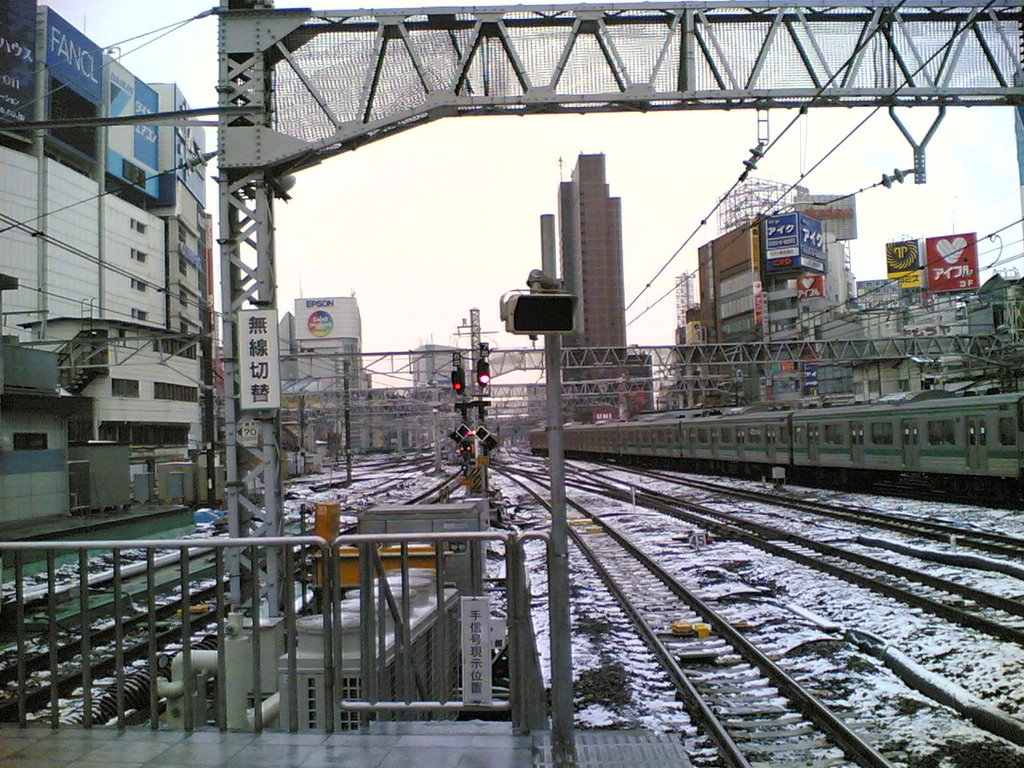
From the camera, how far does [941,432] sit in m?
21.3

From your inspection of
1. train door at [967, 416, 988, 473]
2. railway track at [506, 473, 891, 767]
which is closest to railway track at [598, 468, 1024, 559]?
train door at [967, 416, 988, 473]

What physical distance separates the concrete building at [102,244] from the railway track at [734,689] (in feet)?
94.5

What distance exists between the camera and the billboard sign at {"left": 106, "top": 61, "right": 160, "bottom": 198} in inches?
2031

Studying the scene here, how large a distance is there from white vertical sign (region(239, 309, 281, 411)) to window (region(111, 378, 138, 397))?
37.8 meters

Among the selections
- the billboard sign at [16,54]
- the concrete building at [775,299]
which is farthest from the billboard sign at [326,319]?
the billboard sign at [16,54]

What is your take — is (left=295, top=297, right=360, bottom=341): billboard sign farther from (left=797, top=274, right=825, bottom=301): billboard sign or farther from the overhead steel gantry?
the overhead steel gantry

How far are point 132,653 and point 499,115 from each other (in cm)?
777

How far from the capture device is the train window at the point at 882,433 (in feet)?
77.6

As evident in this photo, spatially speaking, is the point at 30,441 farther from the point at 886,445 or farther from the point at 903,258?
the point at 903,258

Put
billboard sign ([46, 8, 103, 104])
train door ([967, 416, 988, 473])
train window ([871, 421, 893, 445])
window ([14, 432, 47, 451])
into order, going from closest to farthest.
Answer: train door ([967, 416, 988, 473]) < window ([14, 432, 47, 451]) < train window ([871, 421, 893, 445]) < billboard sign ([46, 8, 103, 104])

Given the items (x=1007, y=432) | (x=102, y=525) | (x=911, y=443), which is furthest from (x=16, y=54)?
(x=1007, y=432)

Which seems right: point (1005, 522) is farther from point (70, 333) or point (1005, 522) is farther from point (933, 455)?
point (70, 333)

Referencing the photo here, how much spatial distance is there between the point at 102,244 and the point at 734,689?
49.5m

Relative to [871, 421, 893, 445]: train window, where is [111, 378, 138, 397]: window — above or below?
above
